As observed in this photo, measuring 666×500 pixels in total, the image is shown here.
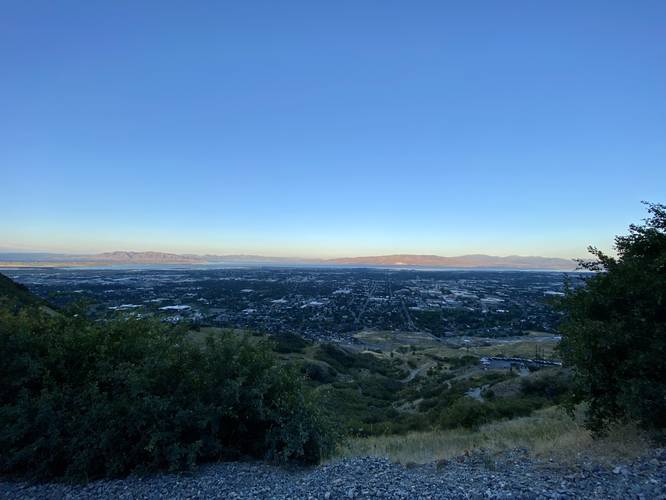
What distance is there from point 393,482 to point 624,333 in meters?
5.06

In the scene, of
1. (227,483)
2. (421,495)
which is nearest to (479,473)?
(421,495)

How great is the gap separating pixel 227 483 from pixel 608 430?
7.46m

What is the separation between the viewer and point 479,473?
6.93 metres

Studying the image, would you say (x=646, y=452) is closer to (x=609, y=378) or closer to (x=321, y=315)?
(x=609, y=378)

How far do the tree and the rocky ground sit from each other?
1066 millimetres

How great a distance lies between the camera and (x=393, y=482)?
6.66 metres

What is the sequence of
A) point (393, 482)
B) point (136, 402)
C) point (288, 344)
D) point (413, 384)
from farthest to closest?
point (288, 344)
point (413, 384)
point (136, 402)
point (393, 482)

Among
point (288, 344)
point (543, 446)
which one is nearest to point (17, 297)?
point (543, 446)

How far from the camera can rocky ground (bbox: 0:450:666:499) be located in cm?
586

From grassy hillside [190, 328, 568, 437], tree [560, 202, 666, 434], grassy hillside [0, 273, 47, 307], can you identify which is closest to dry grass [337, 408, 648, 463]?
tree [560, 202, 666, 434]

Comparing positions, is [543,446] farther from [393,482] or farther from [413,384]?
[413,384]

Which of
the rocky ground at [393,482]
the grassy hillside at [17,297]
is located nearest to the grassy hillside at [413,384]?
the rocky ground at [393,482]

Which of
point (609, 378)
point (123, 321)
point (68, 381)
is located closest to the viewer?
point (609, 378)

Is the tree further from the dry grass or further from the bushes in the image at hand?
the bushes
